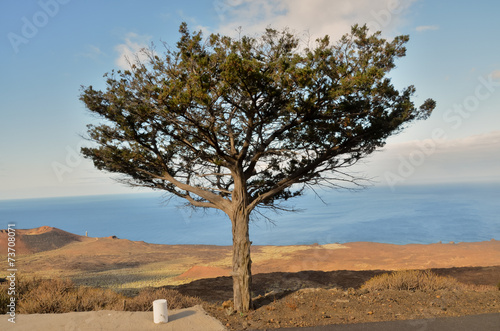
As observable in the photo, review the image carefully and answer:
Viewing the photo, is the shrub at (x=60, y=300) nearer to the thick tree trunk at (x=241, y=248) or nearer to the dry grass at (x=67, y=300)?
the dry grass at (x=67, y=300)

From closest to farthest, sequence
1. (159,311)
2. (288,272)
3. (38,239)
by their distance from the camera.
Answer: (159,311)
(288,272)
(38,239)

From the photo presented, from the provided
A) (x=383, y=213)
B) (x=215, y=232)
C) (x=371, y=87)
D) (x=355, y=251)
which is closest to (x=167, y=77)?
(x=371, y=87)

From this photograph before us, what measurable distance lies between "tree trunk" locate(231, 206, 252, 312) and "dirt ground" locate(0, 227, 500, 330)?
0.33m

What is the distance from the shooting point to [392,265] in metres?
20.8

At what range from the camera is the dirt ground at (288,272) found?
24.6 feet

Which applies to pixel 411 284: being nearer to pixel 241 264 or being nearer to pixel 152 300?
pixel 241 264

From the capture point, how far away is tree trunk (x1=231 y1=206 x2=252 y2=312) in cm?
813

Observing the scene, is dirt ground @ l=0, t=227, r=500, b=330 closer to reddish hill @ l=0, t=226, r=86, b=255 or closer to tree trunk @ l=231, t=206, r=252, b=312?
reddish hill @ l=0, t=226, r=86, b=255

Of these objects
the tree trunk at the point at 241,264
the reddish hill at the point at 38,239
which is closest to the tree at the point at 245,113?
the tree trunk at the point at 241,264

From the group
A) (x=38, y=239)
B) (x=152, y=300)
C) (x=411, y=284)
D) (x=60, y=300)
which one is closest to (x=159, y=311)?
(x=152, y=300)

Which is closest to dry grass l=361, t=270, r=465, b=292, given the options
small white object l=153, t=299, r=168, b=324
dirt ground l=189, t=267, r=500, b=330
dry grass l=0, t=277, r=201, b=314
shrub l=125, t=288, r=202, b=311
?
dirt ground l=189, t=267, r=500, b=330

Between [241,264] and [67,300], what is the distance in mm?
4032

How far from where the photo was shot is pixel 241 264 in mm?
8305

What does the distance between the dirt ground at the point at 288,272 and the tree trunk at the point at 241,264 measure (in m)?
0.33
